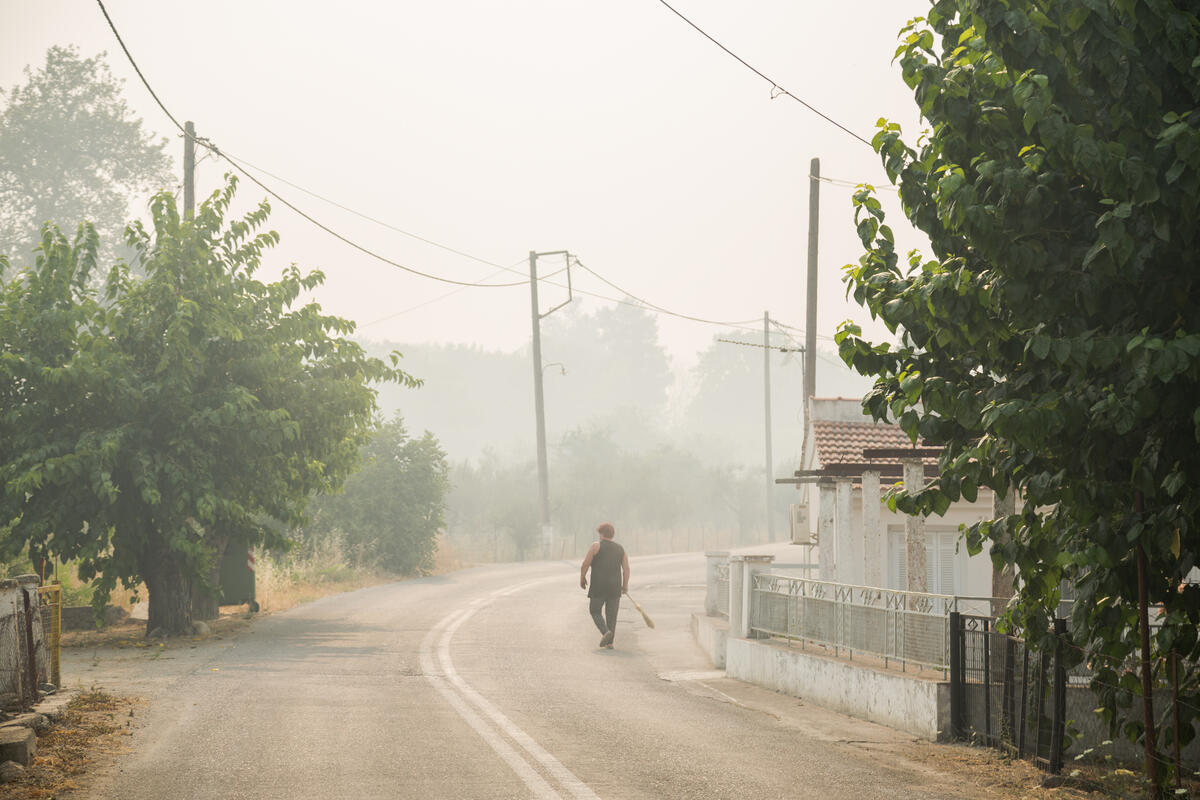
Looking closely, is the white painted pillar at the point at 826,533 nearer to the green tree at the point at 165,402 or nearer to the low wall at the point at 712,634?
the low wall at the point at 712,634

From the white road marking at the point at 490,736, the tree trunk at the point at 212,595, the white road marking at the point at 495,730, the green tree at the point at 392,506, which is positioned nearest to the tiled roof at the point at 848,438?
the white road marking at the point at 495,730

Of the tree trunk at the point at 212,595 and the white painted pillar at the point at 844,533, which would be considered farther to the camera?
the tree trunk at the point at 212,595

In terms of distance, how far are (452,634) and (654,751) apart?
32.8ft

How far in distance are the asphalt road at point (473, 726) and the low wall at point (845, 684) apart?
23cm

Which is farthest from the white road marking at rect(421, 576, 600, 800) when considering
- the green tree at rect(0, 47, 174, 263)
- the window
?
the green tree at rect(0, 47, 174, 263)

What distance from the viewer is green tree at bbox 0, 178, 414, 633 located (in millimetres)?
17125

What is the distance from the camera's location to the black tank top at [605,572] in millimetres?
17906

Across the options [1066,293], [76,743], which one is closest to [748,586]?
[76,743]

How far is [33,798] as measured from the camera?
780cm

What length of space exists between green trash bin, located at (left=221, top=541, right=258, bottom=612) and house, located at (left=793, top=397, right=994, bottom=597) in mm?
9968

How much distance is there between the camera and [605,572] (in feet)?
58.7

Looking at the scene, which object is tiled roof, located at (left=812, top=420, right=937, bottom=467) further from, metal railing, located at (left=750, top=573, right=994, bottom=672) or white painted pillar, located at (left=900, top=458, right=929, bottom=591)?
metal railing, located at (left=750, top=573, right=994, bottom=672)

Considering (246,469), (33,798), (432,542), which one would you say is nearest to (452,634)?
(246,469)

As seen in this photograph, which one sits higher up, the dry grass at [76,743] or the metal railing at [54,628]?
the metal railing at [54,628]
